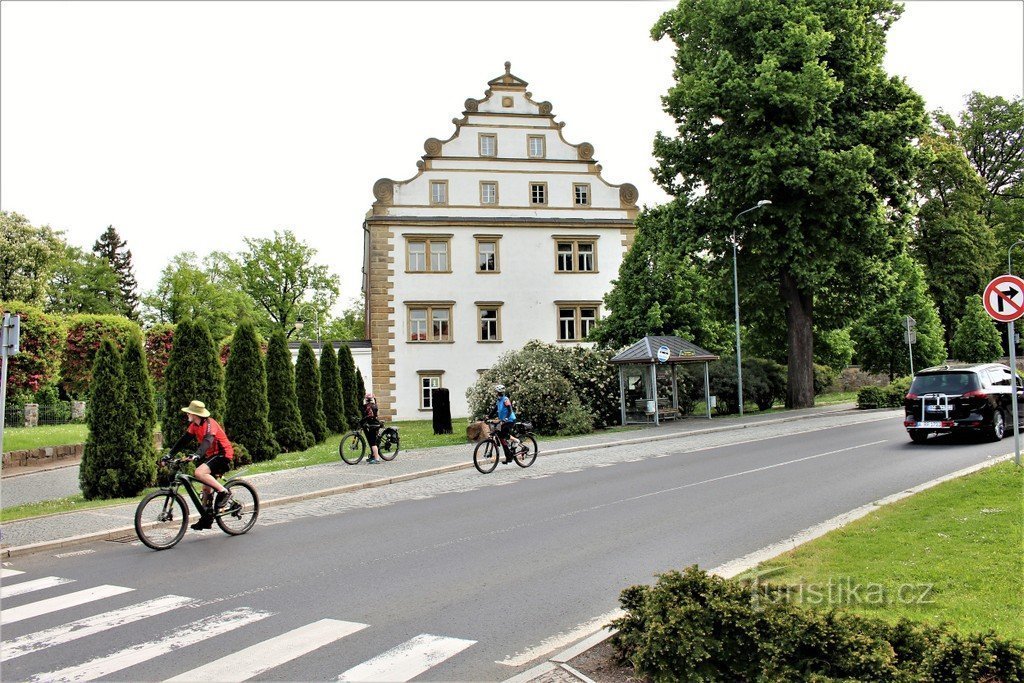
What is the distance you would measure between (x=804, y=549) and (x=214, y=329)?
219ft

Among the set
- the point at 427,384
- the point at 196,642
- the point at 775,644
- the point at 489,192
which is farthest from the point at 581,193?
the point at 775,644

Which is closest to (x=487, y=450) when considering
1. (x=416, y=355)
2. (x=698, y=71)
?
(x=698, y=71)

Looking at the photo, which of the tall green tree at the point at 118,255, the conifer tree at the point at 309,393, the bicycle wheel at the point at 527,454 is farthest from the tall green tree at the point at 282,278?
the bicycle wheel at the point at 527,454

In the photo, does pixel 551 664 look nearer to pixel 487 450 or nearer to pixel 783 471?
pixel 783 471

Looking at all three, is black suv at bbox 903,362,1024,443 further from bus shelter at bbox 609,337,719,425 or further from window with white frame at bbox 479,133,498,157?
window with white frame at bbox 479,133,498,157

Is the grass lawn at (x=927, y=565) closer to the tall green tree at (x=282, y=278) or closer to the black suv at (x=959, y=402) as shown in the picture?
the black suv at (x=959, y=402)

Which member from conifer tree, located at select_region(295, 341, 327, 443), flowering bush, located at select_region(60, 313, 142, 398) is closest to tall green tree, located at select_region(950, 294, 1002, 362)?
conifer tree, located at select_region(295, 341, 327, 443)

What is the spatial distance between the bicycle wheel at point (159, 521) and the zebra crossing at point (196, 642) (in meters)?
2.52

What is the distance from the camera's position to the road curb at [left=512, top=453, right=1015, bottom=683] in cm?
525

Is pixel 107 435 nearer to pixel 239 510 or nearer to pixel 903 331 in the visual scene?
pixel 239 510

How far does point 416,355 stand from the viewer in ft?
144

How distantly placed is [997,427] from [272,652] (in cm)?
1743

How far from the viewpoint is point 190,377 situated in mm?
19156

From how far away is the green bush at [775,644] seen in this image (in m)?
4.37
